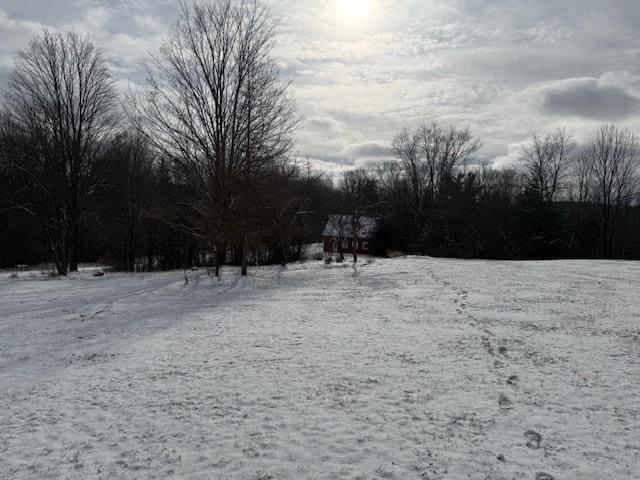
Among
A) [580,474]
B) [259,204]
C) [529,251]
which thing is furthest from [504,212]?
[580,474]

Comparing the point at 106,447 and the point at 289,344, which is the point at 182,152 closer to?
the point at 289,344

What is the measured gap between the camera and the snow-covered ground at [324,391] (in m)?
3.64

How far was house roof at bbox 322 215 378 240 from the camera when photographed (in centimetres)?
3010

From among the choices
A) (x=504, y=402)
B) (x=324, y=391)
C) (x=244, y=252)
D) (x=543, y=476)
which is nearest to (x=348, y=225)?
(x=244, y=252)

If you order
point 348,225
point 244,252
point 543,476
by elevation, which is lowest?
point 543,476

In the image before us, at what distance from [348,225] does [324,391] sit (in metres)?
28.5

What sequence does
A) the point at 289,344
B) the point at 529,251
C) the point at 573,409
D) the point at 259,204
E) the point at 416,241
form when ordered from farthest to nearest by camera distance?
1. the point at 416,241
2. the point at 529,251
3. the point at 259,204
4. the point at 289,344
5. the point at 573,409

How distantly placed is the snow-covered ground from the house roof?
19604 mm

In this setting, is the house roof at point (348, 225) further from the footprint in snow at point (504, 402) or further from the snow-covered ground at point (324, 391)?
the footprint in snow at point (504, 402)

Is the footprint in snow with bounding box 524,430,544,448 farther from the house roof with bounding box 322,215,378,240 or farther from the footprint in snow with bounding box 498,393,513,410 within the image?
the house roof with bounding box 322,215,378,240

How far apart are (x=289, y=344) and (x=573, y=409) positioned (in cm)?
413

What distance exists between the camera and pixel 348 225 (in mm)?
33312

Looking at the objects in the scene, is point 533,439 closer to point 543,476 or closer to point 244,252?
point 543,476

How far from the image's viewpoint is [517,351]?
6.59 meters
